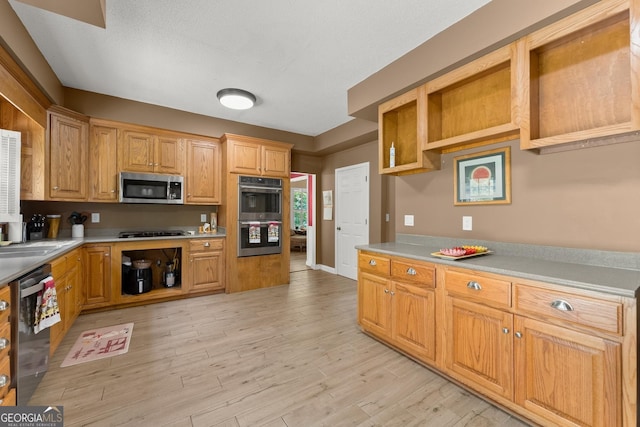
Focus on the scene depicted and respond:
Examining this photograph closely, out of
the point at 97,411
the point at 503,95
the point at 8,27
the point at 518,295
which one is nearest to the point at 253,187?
the point at 8,27

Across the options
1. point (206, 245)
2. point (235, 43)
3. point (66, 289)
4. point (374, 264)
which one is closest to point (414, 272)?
point (374, 264)

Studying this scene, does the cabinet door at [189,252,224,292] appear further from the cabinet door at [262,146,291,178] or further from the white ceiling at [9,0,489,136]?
the white ceiling at [9,0,489,136]

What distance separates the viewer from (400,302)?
229 cm

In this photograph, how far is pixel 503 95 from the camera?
2.12 meters

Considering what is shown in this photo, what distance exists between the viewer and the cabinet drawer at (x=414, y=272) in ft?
6.71

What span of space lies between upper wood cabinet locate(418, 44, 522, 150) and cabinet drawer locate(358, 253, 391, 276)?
3.59 ft

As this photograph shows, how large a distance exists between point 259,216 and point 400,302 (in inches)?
108

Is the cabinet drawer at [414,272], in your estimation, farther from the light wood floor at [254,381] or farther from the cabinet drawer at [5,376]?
the cabinet drawer at [5,376]

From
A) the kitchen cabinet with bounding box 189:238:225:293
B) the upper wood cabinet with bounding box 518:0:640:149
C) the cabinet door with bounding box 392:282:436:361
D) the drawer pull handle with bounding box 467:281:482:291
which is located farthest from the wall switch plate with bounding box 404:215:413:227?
the kitchen cabinet with bounding box 189:238:225:293

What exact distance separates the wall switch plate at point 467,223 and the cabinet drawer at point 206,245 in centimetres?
330

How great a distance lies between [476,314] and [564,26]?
1.89 meters

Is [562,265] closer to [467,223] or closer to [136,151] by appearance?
[467,223]

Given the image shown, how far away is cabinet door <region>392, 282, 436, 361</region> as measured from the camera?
2.05 metres

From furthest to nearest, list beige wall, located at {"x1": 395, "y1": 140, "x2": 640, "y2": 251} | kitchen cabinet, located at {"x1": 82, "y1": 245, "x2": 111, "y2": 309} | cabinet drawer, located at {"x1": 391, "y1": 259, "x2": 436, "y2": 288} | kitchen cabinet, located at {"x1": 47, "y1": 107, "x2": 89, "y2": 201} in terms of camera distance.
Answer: kitchen cabinet, located at {"x1": 82, "y1": 245, "x2": 111, "y2": 309}
kitchen cabinet, located at {"x1": 47, "y1": 107, "x2": 89, "y2": 201}
cabinet drawer, located at {"x1": 391, "y1": 259, "x2": 436, "y2": 288}
beige wall, located at {"x1": 395, "y1": 140, "x2": 640, "y2": 251}
